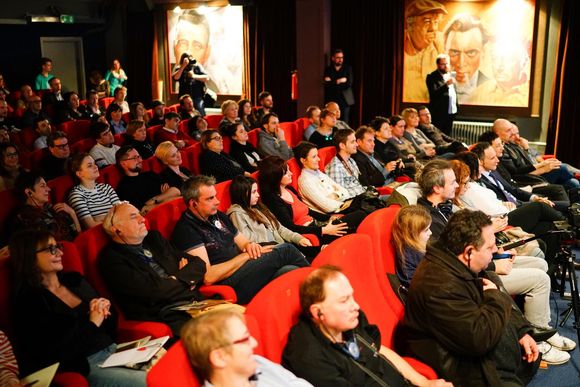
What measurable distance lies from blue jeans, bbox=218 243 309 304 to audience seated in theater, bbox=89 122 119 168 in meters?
2.91

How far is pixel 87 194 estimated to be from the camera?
4707mm

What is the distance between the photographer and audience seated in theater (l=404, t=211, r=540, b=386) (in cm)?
284

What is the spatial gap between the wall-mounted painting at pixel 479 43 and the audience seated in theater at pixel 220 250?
6.50 metres

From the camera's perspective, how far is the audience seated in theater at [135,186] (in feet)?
17.1

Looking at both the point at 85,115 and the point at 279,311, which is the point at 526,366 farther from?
the point at 85,115

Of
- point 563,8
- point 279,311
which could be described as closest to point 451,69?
point 563,8

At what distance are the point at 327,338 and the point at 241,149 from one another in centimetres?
465

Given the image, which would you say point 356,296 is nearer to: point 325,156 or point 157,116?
point 325,156

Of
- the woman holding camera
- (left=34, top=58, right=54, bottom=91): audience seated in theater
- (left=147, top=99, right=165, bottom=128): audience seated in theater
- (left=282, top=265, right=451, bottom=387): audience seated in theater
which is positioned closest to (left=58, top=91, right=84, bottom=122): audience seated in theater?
(left=147, top=99, right=165, bottom=128): audience seated in theater

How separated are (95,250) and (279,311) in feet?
4.13

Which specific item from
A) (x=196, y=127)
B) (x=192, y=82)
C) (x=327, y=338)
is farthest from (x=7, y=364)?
(x=192, y=82)

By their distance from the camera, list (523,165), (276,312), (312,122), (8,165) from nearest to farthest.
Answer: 1. (276,312)
2. (8,165)
3. (523,165)
4. (312,122)

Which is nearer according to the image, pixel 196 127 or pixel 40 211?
pixel 40 211

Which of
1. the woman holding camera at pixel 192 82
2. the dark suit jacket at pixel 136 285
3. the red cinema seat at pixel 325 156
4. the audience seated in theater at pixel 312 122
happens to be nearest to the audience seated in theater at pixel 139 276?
the dark suit jacket at pixel 136 285
